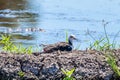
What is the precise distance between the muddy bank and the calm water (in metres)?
4.94

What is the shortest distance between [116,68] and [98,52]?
22.7 inches

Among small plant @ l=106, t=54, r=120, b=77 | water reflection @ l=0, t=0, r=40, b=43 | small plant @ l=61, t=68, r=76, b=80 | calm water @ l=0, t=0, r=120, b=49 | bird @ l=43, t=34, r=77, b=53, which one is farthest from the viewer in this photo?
water reflection @ l=0, t=0, r=40, b=43

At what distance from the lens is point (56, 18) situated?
1391 centimetres

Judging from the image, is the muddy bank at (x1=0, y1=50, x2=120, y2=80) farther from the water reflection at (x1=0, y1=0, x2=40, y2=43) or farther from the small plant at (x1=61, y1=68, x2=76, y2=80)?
the water reflection at (x1=0, y1=0, x2=40, y2=43)

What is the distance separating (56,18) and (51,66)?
337 inches

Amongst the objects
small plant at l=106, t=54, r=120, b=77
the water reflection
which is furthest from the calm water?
small plant at l=106, t=54, r=120, b=77

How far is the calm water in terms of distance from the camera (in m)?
11.8

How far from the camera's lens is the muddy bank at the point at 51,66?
5.34 m

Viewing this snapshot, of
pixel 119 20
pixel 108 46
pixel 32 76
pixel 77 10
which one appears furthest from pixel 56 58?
pixel 77 10

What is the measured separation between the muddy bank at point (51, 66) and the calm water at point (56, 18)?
4.94m

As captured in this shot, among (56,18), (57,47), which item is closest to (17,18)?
(56,18)

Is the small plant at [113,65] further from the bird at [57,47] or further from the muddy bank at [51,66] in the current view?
the bird at [57,47]

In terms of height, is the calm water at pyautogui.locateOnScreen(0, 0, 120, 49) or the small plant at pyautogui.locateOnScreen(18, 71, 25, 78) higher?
the small plant at pyautogui.locateOnScreen(18, 71, 25, 78)

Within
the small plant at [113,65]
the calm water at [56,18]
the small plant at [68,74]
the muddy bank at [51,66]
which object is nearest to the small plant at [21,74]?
the muddy bank at [51,66]
